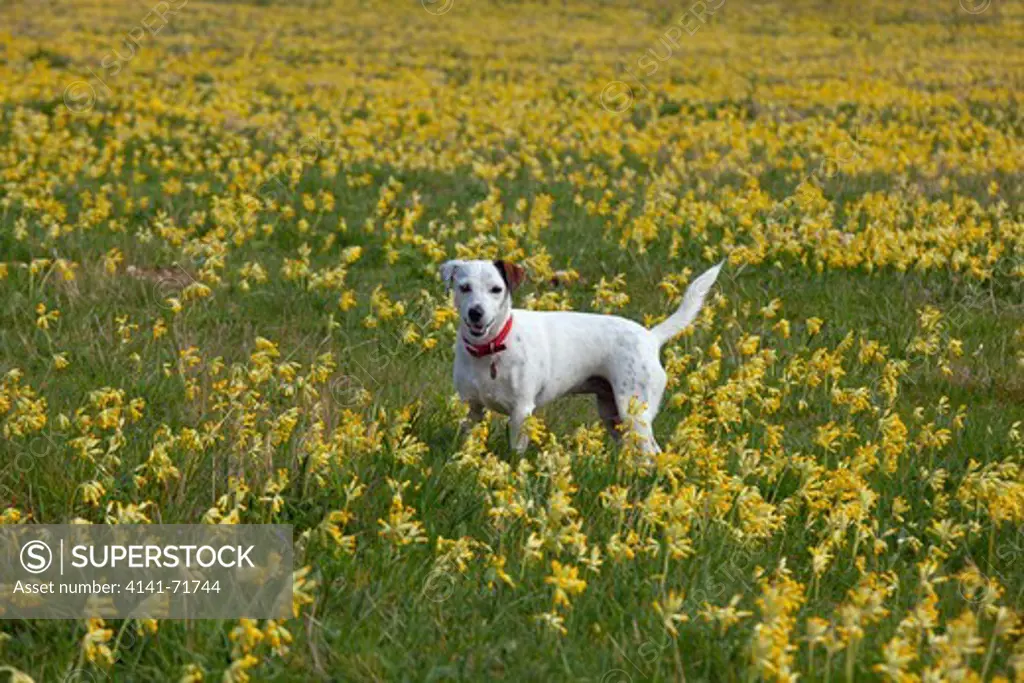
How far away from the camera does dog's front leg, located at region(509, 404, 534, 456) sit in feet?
21.9

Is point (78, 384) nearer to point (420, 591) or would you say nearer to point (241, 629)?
point (420, 591)

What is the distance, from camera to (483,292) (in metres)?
6.60

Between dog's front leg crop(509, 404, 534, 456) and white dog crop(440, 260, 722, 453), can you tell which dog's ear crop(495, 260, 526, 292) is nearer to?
white dog crop(440, 260, 722, 453)

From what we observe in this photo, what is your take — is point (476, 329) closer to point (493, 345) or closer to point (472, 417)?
point (493, 345)

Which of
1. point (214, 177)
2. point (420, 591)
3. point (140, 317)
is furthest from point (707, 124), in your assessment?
point (420, 591)

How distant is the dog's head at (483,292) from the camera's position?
256 inches

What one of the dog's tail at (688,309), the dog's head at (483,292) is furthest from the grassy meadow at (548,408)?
the dog's head at (483,292)

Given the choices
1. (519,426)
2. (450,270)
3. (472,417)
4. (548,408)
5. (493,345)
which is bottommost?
(548,408)

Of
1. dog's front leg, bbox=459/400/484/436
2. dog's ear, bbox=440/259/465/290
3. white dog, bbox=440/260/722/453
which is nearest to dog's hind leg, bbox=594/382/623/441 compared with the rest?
white dog, bbox=440/260/722/453

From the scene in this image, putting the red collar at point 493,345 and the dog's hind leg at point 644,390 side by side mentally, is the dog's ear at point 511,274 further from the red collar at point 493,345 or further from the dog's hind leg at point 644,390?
the dog's hind leg at point 644,390

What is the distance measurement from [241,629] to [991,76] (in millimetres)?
27286

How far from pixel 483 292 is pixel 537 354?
22.5 inches

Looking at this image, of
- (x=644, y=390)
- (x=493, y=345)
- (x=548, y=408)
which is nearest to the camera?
(x=493, y=345)

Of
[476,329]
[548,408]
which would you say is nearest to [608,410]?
[548,408]
